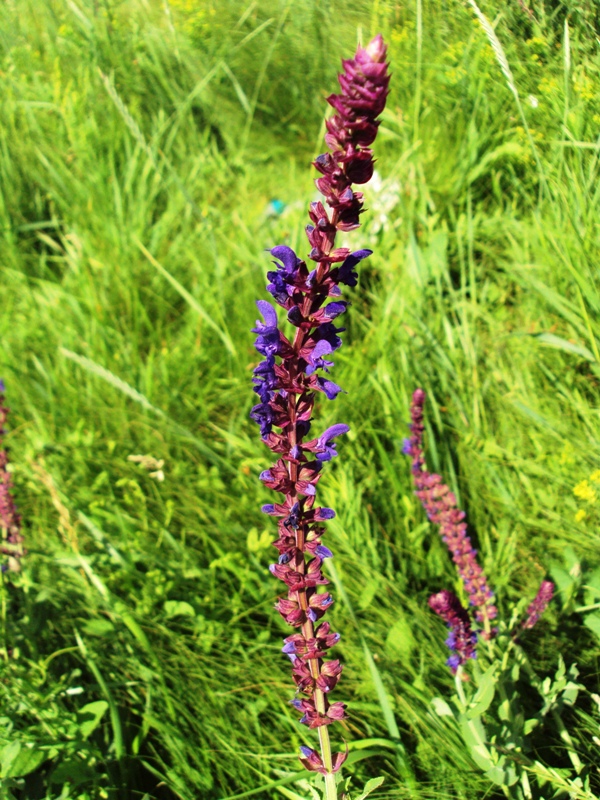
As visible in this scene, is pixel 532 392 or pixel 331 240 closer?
pixel 331 240

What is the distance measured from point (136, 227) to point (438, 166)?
1509mm

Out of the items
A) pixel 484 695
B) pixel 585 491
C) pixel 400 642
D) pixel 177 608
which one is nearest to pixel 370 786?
pixel 484 695

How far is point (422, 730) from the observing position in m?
1.83

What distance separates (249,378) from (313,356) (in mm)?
1735

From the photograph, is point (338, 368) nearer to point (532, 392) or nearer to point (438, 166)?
point (532, 392)

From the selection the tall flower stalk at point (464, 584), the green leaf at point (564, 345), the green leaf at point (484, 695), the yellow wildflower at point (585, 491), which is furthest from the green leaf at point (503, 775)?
the green leaf at point (564, 345)

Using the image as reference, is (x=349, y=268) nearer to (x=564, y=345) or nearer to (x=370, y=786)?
(x=370, y=786)

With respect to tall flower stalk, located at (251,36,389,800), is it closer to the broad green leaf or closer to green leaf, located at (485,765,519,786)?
green leaf, located at (485,765,519,786)

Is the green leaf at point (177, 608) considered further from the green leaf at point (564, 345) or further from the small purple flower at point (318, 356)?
the green leaf at point (564, 345)

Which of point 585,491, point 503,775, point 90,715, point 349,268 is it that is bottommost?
point 90,715

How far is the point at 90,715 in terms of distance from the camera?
1826 millimetres

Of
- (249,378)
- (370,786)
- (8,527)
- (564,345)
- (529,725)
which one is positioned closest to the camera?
(370,786)

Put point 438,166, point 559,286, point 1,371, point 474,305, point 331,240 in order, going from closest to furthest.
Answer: point 331,240 < point 559,286 < point 474,305 < point 1,371 < point 438,166

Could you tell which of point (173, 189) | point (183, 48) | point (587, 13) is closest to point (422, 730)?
point (587, 13)
